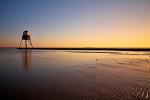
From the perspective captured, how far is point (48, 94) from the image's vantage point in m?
6.43

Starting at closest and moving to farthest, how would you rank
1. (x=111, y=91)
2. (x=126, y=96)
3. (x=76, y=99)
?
(x=76, y=99) < (x=126, y=96) < (x=111, y=91)

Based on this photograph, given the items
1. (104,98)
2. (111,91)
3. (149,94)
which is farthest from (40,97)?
(149,94)

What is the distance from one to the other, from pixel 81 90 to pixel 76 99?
135cm

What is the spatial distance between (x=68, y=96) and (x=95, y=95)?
125cm

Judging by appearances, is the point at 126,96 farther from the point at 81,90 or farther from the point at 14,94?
the point at 14,94

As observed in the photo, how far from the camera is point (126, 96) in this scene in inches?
245

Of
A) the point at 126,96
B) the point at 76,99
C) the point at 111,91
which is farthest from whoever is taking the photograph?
the point at 111,91

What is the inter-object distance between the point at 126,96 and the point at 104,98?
1.07 metres

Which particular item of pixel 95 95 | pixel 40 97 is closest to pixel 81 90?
pixel 95 95

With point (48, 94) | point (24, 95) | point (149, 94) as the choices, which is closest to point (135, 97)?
point (149, 94)

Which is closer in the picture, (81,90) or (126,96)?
(126,96)

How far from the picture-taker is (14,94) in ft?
20.9

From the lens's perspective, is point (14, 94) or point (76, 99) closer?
point (76, 99)

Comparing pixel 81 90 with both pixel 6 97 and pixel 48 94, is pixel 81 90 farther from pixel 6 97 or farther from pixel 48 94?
pixel 6 97
